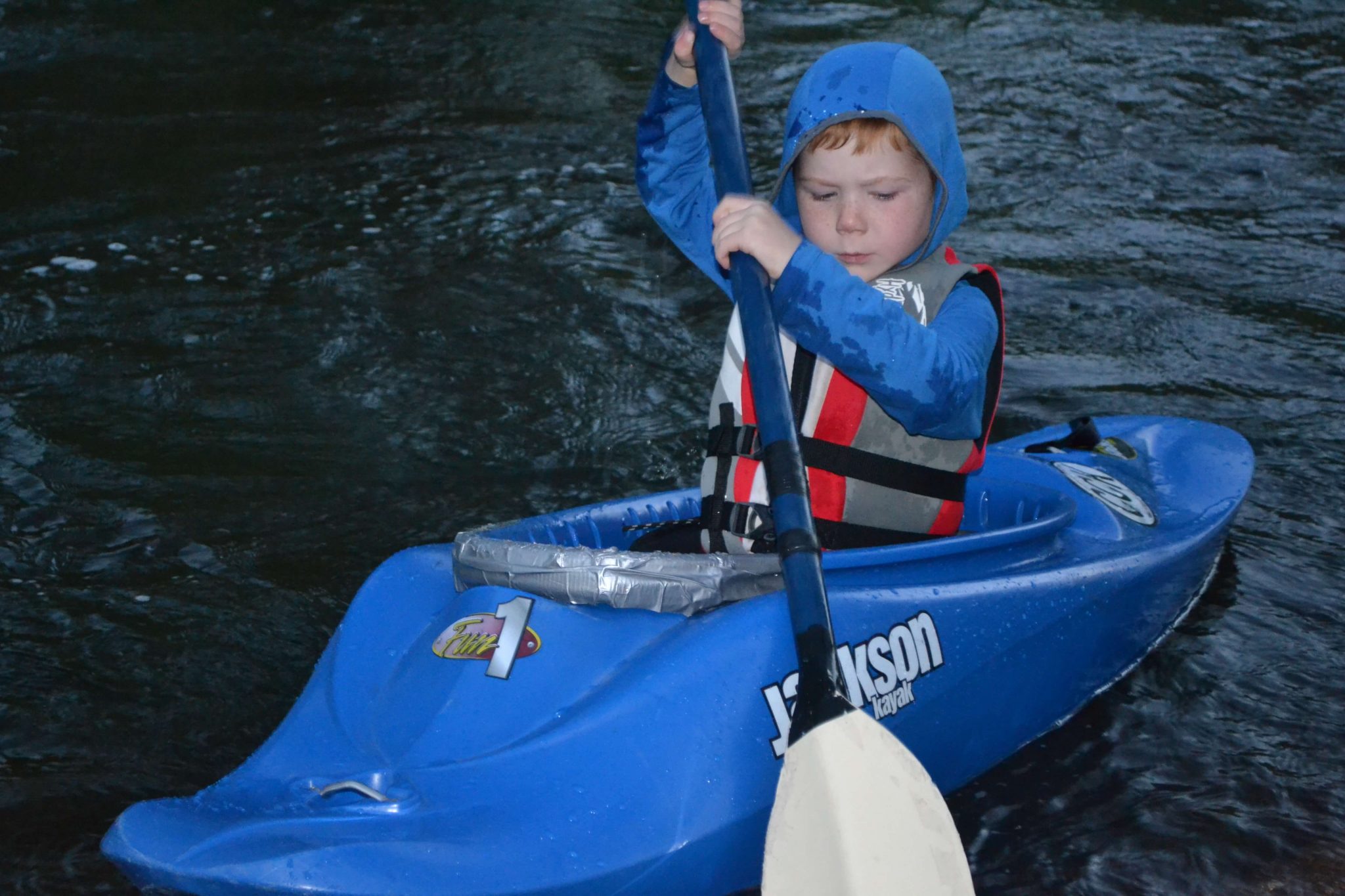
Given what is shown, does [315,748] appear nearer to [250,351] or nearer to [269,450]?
[269,450]

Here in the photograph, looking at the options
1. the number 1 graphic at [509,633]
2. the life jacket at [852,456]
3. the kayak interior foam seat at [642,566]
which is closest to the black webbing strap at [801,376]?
the life jacket at [852,456]

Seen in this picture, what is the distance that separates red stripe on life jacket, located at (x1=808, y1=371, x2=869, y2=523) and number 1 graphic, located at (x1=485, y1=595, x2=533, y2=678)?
1.67ft

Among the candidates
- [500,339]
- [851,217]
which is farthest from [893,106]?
[500,339]

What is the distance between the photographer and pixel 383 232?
5.39 m

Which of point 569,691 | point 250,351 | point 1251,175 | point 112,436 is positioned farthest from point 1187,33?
point 569,691

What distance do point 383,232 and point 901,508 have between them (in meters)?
3.43

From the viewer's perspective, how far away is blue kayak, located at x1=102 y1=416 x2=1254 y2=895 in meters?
1.93

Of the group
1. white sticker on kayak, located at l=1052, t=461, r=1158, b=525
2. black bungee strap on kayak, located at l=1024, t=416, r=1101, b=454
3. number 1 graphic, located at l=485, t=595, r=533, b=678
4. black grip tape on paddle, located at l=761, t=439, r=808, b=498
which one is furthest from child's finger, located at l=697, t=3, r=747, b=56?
black bungee strap on kayak, located at l=1024, t=416, r=1101, b=454

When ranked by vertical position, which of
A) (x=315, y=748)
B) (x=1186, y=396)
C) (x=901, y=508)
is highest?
(x=901, y=508)

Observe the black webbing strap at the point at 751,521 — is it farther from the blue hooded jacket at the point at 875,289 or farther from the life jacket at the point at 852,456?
the blue hooded jacket at the point at 875,289

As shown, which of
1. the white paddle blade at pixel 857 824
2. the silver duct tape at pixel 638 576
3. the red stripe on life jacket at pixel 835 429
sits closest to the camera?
the white paddle blade at pixel 857 824

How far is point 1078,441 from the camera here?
3.38m

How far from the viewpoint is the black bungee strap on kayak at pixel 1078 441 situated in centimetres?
337

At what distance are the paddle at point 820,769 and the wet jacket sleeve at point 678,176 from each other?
557 mm
